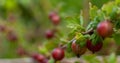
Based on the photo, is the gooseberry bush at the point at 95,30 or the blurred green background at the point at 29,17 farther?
the blurred green background at the point at 29,17

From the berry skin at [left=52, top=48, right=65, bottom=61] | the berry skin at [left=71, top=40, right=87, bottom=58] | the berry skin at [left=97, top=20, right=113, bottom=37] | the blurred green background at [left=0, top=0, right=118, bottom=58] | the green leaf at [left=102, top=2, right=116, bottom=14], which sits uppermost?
the blurred green background at [left=0, top=0, right=118, bottom=58]

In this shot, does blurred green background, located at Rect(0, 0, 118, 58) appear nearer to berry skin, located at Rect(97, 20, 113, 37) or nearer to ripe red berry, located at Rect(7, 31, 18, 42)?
ripe red berry, located at Rect(7, 31, 18, 42)

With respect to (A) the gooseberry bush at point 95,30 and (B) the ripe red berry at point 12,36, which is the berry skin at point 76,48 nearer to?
(A) the gooseberry bush at point 95,30


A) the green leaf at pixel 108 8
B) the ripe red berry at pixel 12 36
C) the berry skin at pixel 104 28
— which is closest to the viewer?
the berry skin at pixel 104 28

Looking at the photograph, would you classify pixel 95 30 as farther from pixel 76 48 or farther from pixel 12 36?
pixel 12 36

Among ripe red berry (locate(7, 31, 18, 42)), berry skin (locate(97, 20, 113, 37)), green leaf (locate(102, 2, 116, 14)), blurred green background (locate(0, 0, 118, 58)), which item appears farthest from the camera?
blurred green background (locate(0, 0, 118, 58))

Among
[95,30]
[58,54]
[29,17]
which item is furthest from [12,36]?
[95,30]

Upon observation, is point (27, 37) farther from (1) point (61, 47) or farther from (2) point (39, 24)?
(1) point (61, 47)

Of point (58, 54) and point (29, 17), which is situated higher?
point (29, 17)

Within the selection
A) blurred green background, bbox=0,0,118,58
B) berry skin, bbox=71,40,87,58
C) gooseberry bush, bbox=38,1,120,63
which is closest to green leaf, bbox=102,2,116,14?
gooseberry bush, bbox=38,1,120,63

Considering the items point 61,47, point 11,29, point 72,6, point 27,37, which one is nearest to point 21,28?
point 27,37

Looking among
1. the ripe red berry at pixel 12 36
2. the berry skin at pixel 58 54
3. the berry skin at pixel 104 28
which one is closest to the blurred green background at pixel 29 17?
the ripe red berry at pixel 12 36
